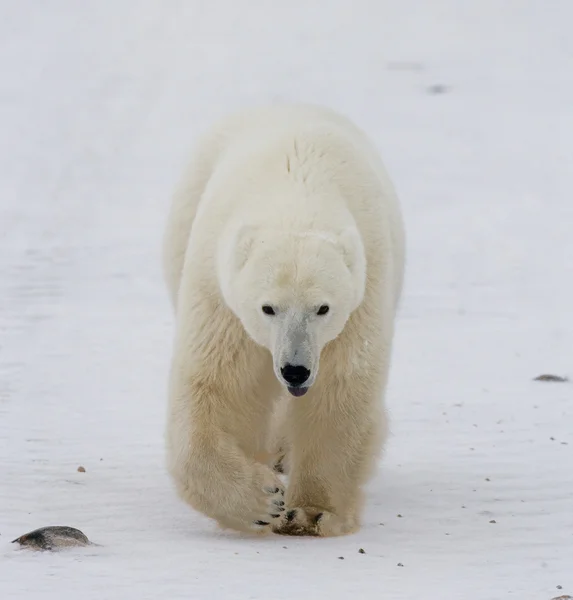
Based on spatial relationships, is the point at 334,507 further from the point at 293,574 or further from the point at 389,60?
the point at 389,60

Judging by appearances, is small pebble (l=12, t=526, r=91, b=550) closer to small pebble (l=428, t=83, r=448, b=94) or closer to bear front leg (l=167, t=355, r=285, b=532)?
bear front leg (l=167, t=355, r=285, b=532)

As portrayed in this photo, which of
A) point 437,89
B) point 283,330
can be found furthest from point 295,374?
point 437,89

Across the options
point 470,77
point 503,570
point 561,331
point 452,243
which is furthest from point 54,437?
point 470,77

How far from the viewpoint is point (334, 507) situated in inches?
183

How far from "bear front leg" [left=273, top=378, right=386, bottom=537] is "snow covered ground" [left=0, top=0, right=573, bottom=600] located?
0.49 ft

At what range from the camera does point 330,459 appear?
4629mm

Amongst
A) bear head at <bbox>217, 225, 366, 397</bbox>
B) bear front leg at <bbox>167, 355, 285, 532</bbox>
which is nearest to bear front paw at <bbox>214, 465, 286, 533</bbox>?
bear front leg at <bbox>167, 355, 285, 532</bbox>

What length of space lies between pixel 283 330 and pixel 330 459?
2.58 ft

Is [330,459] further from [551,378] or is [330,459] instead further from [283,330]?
[551,378]

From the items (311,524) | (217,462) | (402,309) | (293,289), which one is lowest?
(402,309)

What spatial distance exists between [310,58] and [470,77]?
2701 mm

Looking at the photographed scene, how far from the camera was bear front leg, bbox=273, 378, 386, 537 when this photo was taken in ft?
15.0

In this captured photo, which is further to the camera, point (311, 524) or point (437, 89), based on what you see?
point (437, 89)

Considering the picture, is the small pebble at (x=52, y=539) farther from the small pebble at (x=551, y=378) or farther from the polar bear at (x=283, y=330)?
the small pebble at (x=551, y=378)
